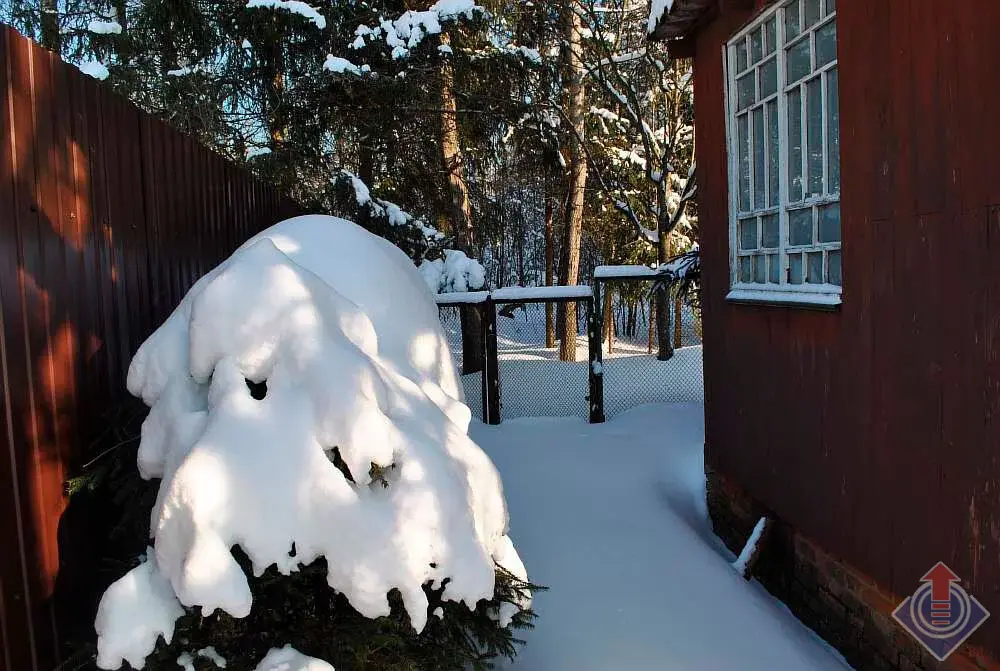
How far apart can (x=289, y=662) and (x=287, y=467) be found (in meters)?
0.54

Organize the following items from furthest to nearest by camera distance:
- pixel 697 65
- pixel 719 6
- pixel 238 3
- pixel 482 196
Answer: pixel 482 196
pixel 238 3
pixel 697 65
pixel 719 6

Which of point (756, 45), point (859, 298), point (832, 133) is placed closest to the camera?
point (859, 298)

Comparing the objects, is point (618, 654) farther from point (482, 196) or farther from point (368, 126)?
point (482, 196)

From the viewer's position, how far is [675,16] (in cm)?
554

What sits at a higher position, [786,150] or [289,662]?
[786,150]

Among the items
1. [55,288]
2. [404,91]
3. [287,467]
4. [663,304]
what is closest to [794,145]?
[287,467]

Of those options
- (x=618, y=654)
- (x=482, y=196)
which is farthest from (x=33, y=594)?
(x=482, y=196)

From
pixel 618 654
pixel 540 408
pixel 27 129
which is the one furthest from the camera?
pixel 540 408

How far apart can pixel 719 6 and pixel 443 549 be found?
4391 millimetres

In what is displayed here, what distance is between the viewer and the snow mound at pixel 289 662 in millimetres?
2035

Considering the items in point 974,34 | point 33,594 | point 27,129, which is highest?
point 974,34

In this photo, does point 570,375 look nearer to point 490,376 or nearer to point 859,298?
point 490,376

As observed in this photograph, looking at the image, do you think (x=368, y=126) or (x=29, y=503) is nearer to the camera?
(x=29, y=503)

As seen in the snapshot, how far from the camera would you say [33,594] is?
225 cm
